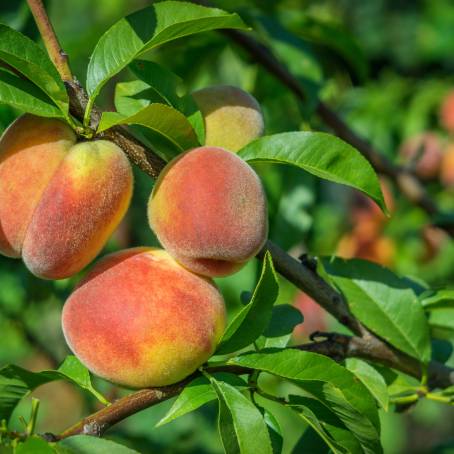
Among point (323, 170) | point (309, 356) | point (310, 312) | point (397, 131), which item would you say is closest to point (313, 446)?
point (309, 356)

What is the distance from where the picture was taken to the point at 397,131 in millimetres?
1970

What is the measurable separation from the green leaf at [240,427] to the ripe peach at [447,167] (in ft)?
5.06

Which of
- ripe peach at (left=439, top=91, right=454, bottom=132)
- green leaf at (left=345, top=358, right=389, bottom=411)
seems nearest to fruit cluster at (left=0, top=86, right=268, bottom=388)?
green leaf at (left=345, top=358, right=389, bottom=411)

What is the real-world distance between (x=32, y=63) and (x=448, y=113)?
1.81m

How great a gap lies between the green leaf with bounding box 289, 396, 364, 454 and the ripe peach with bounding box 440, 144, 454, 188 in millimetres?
1462

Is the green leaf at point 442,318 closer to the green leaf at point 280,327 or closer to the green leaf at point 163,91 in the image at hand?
the green leaf at point 280,327

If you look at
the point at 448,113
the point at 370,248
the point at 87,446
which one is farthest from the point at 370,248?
the point at 87,446

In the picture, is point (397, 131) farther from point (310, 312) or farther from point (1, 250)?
point (1, 250)

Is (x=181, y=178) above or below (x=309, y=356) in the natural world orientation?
above

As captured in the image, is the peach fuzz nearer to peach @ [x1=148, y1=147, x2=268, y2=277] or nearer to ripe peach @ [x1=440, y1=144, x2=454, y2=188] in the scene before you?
peach @ [x1=148, y1=147, x2=268, y2=277]

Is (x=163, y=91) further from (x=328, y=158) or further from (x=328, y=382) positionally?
(x=328, y=382)

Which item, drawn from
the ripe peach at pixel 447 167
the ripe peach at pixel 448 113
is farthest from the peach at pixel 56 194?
the ripe peach at pixel 448 113

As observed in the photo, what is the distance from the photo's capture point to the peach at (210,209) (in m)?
0.67

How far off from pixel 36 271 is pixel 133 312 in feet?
0.33
